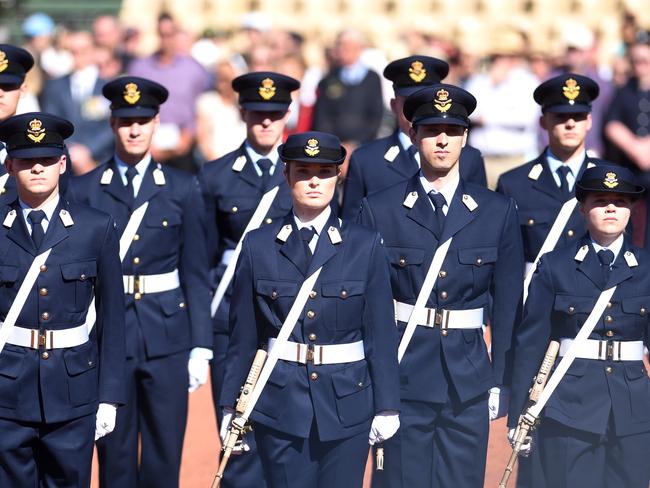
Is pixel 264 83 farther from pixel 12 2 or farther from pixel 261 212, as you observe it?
pixel 12 2

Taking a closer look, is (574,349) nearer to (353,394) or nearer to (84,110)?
(353,394)

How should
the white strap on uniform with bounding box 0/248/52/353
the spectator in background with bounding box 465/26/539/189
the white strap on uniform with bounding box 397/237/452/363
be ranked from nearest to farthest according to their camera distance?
the white strap on uniform with bounding box 0/248/52/353
the white strap on uniform with bounding box 397/237/452/363
the spectator in background with bounding box 465/26/539/189

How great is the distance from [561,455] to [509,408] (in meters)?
0.30

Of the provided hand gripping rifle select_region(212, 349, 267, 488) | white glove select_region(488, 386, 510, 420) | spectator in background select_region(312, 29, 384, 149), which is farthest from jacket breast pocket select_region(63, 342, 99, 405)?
spectator in background select_region(312, 29, 384, 149)

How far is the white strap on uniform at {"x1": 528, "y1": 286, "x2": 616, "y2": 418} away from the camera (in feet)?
21.6

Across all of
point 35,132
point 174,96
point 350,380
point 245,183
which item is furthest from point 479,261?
point 174,96

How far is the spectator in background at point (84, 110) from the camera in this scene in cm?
1277

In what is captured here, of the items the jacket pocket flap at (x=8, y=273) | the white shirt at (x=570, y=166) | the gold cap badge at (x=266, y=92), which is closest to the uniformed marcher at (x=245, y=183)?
the gold cap badge at (x=266, y=92)

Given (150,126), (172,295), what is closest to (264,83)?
(150,126)

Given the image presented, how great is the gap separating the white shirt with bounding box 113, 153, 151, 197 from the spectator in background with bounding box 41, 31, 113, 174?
4.79m

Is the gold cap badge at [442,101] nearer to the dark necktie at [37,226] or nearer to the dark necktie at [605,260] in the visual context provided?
the dark necktie at [605,260]

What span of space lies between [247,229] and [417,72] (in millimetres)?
1219

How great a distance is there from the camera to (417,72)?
816 centimetres

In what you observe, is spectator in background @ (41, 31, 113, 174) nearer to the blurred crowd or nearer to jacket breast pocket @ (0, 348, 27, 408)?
the blurred crowd
